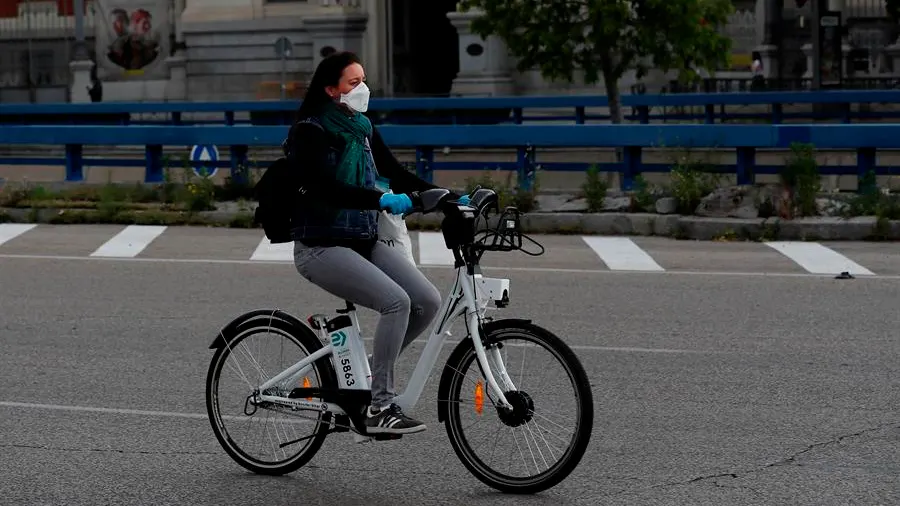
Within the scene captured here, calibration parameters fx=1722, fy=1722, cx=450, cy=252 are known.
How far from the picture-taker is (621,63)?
2780 cm

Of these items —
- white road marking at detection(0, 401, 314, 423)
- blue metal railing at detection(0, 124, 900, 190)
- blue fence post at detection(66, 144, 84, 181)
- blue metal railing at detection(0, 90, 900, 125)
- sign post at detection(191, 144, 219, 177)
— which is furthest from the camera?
blue metal railing at detection(0, 90, 900, 125)

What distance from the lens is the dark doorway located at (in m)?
46.3

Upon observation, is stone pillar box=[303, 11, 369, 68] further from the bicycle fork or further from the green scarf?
the bicycle fork

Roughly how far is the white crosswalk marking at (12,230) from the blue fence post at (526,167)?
225 inches

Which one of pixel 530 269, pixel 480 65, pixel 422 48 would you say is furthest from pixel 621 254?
pixel 422 48

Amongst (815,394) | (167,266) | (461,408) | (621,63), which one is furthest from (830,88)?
(461,408)

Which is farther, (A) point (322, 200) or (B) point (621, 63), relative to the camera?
(B) point (621, 63)

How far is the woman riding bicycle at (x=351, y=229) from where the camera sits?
717cm

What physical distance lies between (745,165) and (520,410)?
12674 mm

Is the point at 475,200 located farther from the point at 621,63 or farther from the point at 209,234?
the point at 621,63

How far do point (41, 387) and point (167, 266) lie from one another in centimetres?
612

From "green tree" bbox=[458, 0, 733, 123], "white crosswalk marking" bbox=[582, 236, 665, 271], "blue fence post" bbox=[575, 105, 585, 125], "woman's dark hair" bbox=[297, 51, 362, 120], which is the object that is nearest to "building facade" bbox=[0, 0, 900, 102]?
"blue fence post" bbox=[575, 105, 585, 125]

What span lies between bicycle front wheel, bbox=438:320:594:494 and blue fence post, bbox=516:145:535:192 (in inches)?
506

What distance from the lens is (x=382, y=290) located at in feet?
23.5
